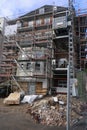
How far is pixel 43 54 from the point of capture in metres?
26.2

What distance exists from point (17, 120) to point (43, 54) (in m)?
14.2

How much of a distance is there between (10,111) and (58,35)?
49.8ft

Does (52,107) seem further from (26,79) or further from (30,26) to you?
(30,26)

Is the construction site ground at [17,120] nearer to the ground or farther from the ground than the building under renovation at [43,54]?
nearer to the ground

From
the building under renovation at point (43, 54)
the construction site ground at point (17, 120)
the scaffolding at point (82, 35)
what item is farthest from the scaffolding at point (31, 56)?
the construction site ground at point (17, 120)

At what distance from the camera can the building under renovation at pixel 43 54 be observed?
25.5m

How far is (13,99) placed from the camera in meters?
19.3

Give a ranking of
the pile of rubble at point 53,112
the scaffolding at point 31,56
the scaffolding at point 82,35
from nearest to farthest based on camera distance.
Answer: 1. the pile of rubble at point 53,112
2. the scaffolding at point 31,56
3. the scaffolding at point 82,35

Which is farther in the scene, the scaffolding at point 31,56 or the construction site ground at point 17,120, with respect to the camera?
the scaffolding at point 31,56

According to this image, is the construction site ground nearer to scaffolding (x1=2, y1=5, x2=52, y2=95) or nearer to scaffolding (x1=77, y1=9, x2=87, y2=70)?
scaffolding (x1=2, y1=5, x2=52, y2=95)

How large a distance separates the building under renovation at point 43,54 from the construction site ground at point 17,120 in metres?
6.95

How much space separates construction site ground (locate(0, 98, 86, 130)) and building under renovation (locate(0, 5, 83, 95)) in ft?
22.8

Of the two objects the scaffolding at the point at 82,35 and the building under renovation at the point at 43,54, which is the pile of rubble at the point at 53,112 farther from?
the scaffolding at the point at 82,35

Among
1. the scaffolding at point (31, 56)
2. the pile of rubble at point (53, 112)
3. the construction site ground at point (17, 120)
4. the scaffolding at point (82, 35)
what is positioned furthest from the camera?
the scaffolding at point (82, 35)
